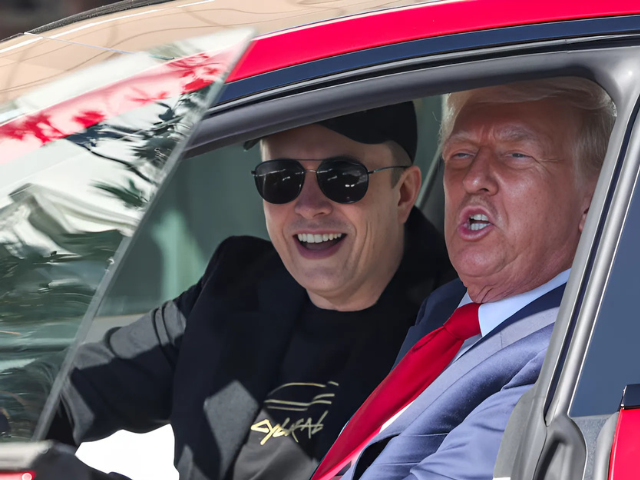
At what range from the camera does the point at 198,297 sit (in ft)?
7.89

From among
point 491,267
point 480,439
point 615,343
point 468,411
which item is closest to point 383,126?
point 491,267

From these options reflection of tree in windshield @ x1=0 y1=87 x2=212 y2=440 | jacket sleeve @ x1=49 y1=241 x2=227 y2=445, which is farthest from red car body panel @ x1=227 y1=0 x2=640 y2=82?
jacket sleeve @ x1=49 y1=241 x2=227 y2=445

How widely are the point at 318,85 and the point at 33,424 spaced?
2.08ft

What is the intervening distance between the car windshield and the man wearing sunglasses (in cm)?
96

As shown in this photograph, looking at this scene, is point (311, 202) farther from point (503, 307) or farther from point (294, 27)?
point (294, 27)

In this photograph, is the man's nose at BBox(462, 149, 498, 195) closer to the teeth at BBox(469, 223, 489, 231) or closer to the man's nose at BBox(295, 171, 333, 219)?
the teeth at BBox(469, 223, 489, 231)

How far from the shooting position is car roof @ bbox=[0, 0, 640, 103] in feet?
3.95

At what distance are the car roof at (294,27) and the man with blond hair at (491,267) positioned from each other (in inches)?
13.9

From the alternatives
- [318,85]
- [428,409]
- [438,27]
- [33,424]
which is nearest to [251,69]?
[318,85]

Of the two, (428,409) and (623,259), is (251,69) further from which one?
(428,409)

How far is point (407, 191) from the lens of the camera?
2.37 m

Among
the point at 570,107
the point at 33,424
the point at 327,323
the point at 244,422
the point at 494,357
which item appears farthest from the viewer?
the point at 327,323

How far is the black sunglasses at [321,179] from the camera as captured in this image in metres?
2.13

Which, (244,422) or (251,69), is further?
(244,422)
